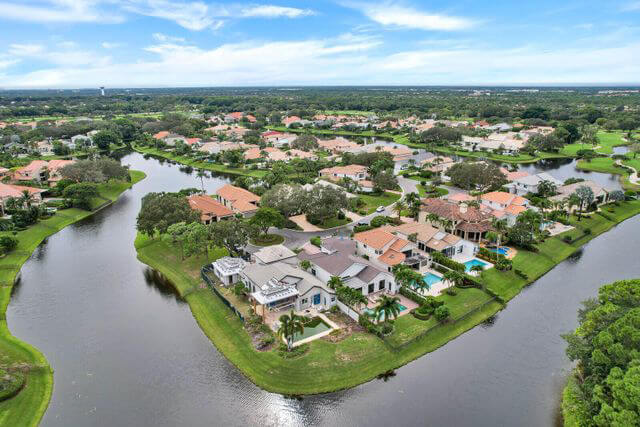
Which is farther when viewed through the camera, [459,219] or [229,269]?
[459,219]

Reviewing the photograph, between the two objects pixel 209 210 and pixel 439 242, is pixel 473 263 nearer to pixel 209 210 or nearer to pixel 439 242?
pixel 439 242

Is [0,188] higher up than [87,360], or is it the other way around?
[0,188]

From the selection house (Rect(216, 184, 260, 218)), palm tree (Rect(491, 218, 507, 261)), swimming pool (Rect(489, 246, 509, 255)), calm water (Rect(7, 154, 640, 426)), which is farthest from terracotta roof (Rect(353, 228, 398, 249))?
house (Rect(216, 184, 260, 218))

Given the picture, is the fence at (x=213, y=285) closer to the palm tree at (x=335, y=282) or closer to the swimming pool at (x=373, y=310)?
the palm tree at (x=335, y=282)

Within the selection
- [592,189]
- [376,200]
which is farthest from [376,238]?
[592,189]

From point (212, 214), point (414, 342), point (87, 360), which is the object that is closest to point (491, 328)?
point (414, 342)

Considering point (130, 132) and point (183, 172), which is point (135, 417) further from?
point (130, 132)
